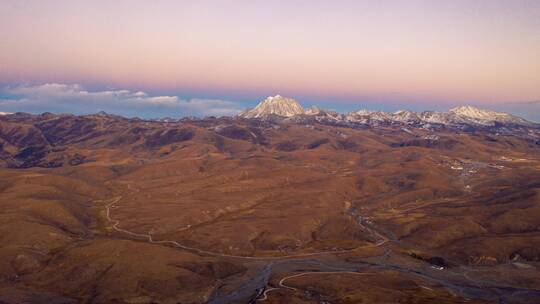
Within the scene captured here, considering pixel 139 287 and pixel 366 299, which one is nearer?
pixel 366 299

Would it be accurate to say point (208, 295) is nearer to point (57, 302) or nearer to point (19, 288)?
point (57, 302)

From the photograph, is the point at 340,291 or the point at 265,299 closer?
the point at 265,299

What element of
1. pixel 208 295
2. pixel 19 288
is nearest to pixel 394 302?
pixel 208 295

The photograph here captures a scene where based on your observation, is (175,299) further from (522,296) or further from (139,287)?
(522,296)

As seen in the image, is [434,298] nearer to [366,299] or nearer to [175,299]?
[366,299]

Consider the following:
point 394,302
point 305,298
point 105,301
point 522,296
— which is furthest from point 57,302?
point 522,296

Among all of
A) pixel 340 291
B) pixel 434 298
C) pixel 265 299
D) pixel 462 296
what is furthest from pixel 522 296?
pixel 265 299

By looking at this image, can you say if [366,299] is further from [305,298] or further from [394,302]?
[305,298]

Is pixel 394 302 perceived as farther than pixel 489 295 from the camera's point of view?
No
